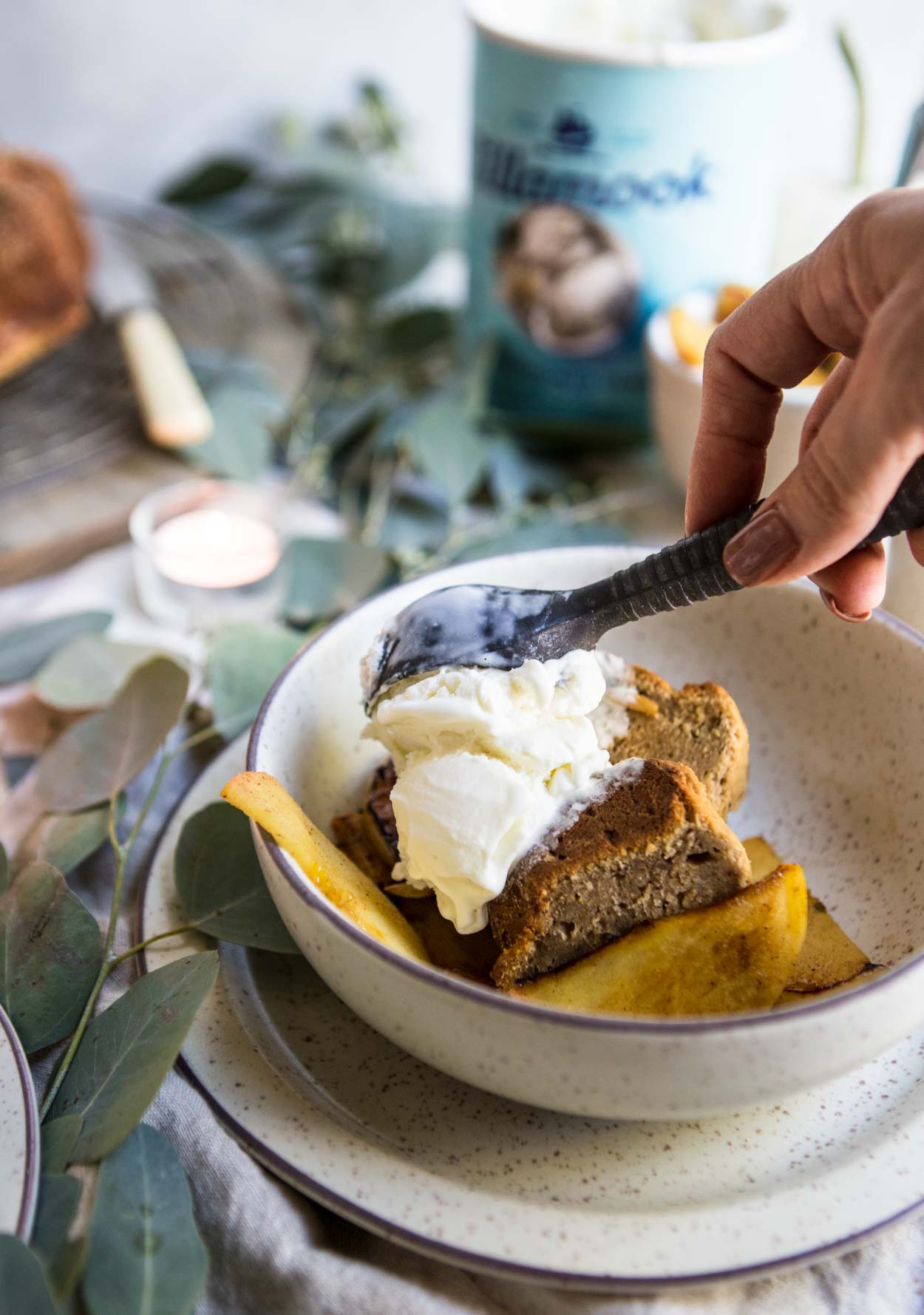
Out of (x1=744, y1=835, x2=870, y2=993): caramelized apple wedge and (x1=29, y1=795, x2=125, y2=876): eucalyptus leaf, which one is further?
(x1=29, y1=795, x2=125, y2=876): eucalyptus leaf

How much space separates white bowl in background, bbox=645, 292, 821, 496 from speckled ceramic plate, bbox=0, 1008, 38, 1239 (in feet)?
3.15

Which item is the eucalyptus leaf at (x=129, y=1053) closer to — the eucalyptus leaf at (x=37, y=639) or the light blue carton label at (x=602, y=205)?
the eucalyptus leaf at (x=37, y=639)

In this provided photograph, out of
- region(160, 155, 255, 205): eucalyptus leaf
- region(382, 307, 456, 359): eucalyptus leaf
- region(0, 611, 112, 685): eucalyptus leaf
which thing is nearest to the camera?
region(0, 611, 112, 685): eucalyptus leaf

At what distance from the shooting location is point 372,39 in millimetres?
2191

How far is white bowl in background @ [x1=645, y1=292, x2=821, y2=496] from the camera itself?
4.46 ft

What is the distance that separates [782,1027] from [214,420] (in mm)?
1258

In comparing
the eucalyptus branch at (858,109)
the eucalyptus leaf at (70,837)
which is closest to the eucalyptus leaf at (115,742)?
the eucalyptus leaf at (70,837)

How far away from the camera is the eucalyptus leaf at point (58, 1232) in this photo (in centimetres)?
70

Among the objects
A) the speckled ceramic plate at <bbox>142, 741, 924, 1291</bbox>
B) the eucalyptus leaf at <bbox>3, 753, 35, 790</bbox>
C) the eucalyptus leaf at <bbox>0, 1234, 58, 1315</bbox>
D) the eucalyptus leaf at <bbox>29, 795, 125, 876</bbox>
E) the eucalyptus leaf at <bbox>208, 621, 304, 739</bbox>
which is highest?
the eucalyptus leaf at <bbox>0, 1234, 58, 1315</bbox>

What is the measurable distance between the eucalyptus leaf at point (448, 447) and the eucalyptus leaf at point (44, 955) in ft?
2.56

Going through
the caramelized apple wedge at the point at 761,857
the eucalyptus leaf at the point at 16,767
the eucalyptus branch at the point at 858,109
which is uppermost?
the eucalyptus branch at the point at 858,109

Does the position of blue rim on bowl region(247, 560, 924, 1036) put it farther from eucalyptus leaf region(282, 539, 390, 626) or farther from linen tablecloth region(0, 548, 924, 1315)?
eucalyptus leaf region(282, 539, 390, 626)

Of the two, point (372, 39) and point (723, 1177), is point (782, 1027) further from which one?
point (372, 39)

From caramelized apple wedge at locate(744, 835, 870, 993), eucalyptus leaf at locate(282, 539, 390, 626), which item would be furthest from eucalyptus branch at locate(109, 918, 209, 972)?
eucalyptus leaf at locate(282, 539, 390, 626)
